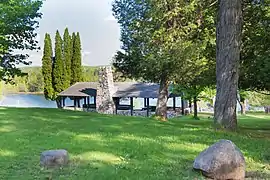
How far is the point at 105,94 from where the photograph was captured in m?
30.1

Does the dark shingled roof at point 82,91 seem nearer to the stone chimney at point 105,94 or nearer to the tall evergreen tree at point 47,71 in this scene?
the stone chimney at point 105,94

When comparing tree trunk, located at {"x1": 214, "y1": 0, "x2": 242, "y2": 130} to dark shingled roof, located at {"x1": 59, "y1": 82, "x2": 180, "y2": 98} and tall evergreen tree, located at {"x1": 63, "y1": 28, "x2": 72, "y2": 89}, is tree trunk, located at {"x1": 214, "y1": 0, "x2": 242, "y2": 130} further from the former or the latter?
tall evergreen tree, located at {"x1": 63, "y1": 28, "x2": 72, "y2": 89}

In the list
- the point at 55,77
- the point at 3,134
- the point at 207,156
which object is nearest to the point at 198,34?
the point at 3,134

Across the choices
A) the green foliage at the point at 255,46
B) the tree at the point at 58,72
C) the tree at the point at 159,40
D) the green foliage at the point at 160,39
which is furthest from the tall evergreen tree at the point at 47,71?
the green foliage at the point at 255,46

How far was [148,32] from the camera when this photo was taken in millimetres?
15578

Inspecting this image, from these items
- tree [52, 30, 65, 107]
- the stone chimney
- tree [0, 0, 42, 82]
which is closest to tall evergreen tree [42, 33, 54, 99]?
tree [52, 30, 65, 107]

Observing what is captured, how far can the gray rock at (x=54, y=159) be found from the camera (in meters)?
5.62

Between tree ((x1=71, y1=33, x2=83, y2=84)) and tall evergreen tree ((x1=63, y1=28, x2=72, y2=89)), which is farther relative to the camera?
tree ((x1=71, y1=33, x2=83, y2=84))

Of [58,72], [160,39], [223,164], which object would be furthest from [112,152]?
[58,72]

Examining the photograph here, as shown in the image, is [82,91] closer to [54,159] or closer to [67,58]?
[67,58]

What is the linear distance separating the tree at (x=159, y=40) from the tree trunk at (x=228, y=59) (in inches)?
95.3

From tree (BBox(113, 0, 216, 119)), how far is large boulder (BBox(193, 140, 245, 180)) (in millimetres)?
8106

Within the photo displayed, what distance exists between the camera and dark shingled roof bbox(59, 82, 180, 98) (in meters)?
29.0

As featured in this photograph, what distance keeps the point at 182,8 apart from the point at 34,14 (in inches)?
458
